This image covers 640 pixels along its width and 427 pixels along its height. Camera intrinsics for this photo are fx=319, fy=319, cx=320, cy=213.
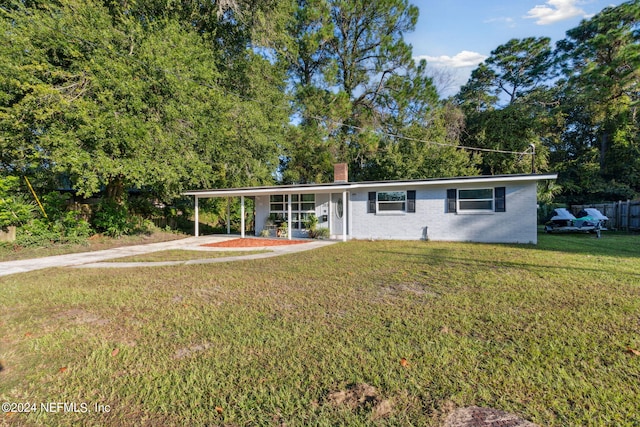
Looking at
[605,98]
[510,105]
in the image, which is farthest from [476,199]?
[605,98]

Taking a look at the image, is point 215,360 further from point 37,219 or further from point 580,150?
point 580,150

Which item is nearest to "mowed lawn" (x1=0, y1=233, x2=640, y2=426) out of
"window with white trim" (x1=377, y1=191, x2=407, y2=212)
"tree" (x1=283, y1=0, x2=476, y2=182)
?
"window with white trim" (x1=377, y1=191, x2=407, y2=212)

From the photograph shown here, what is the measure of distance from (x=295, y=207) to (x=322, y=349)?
12.9 meters

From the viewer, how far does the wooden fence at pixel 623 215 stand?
1673 cm

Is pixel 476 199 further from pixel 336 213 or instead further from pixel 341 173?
pixel 336 213

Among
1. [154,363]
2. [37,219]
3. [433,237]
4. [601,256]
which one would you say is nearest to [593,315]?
[154,363]

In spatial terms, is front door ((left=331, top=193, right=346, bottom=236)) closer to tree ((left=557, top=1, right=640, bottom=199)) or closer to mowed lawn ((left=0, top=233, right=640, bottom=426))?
mowed lawn ((left=0, top=233, right=640, bottom=426))

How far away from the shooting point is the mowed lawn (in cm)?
237

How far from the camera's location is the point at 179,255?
1017 centimetres

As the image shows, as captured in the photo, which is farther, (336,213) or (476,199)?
(336,213)

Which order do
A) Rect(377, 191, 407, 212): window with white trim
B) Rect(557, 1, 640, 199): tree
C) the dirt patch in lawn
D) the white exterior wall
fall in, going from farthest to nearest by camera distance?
Rect(557, 1, 640, 199): tree < Rect(377, 191, 407, 212): window with white trim < the dirt patch in lawn < the white exterior wall

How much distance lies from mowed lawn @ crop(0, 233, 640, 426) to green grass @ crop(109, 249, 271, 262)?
9.76 feet

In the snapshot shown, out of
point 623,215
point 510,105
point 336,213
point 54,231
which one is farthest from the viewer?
point 510,105

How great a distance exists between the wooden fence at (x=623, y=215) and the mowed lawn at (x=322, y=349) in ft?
48.4
